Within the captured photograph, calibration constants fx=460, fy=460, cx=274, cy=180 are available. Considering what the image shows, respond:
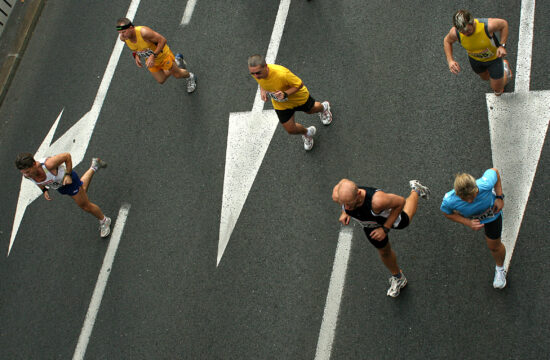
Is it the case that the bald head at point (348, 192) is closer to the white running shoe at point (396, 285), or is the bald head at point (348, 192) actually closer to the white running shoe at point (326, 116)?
the white running shoe at point (396, 285)

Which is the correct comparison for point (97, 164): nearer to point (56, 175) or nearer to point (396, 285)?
point (56, 175)

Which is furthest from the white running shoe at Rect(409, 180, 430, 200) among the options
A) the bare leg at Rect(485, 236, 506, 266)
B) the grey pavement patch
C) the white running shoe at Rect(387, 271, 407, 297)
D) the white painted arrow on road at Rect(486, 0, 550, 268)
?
the grey pavement patch

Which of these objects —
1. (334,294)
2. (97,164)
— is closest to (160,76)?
(97,164)

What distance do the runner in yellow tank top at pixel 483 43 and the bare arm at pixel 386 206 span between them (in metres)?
2.35

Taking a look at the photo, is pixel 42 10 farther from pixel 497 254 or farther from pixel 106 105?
pixel 497 254

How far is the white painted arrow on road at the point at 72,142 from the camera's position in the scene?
851 centimetres

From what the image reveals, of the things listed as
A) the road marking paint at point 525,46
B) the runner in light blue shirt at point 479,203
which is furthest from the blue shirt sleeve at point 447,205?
the road marking paint at point 525,46

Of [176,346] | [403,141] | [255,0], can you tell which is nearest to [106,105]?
[255,0]

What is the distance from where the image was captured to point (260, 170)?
743 cm

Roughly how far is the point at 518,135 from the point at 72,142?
766 centimetres

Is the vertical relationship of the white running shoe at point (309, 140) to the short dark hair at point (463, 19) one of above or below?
below

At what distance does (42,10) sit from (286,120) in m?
7.72

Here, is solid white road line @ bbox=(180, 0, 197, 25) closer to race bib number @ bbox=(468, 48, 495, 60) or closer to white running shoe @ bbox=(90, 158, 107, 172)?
white running shoe @ bbox=(90, 158, 107, 172)

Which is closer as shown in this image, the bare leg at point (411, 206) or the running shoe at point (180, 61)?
the bare leg at point (411, 206)
